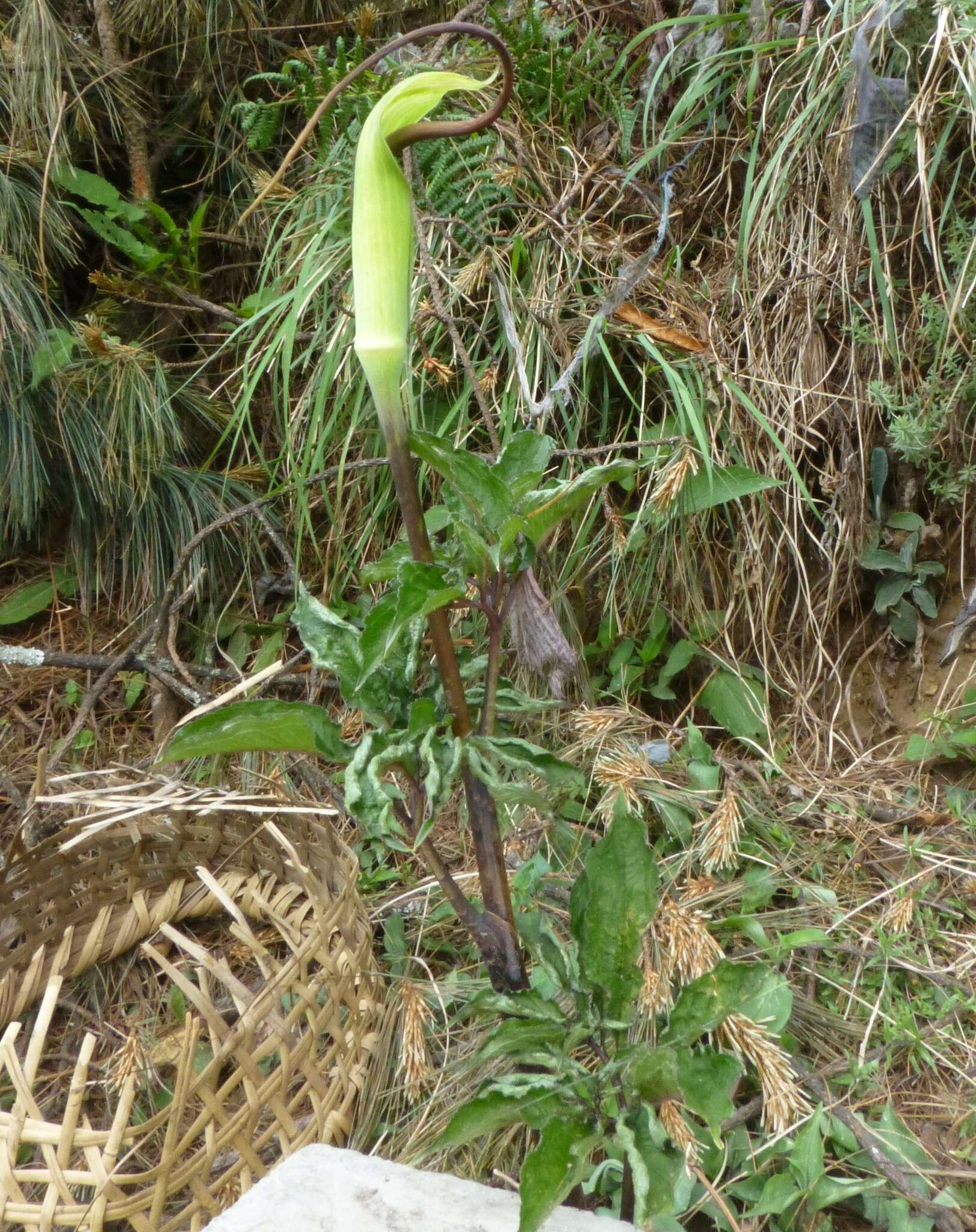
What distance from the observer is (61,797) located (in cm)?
93

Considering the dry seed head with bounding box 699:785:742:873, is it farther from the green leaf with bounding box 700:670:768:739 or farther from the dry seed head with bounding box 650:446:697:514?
the dry seed head with bounding box 650:446:697:514

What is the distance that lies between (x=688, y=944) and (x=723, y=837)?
0.16 m

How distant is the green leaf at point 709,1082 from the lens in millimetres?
652

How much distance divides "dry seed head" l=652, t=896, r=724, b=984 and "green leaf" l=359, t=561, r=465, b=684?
380mm

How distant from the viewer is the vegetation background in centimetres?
107

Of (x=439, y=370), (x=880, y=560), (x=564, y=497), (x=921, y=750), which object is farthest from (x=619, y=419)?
(x=564, y=497)

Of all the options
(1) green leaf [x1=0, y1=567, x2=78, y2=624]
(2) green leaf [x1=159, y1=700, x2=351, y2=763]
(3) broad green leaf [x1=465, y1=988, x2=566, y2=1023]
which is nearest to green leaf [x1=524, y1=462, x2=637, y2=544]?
(2) green leaf [x1=159, y1=700, x2=351, y2=763]

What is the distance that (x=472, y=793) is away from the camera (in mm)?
715

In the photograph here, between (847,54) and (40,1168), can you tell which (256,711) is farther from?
(847,54)

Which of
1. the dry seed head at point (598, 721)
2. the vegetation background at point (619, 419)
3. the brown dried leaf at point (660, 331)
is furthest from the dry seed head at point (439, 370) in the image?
the dry seed head at point (598, 721)

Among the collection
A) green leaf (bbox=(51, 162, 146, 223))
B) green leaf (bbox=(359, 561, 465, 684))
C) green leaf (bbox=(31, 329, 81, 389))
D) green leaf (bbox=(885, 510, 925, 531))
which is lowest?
green leaf (bbox=(885, 510, 925, 531))

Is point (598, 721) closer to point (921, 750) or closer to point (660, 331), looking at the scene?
point (921, 750)

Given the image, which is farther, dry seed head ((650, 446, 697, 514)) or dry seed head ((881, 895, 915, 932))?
dry seed head ((650, 446, 697, 514))

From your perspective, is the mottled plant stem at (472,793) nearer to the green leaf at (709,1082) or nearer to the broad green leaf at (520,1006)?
the broad green leaf at (520,1006)
